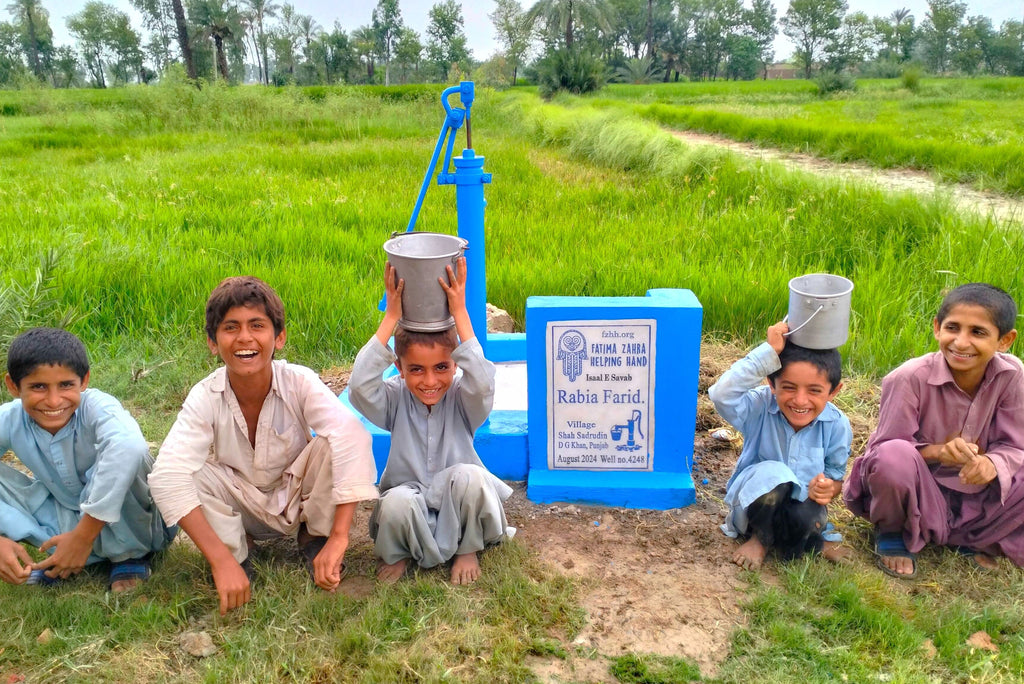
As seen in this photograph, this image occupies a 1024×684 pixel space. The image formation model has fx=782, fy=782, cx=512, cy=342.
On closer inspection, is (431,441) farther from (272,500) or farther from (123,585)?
(123,585)

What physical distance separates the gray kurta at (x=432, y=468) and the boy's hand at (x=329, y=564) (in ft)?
0.49

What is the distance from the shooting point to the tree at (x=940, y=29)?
48688mm

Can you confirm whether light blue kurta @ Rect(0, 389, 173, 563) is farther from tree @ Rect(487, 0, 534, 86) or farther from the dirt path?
tree @ Rect(487, 0, 534, 86)

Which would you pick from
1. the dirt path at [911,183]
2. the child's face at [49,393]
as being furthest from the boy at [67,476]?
the dirt path at [911,183]

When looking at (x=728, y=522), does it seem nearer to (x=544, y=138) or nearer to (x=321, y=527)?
(x=321, y=527)

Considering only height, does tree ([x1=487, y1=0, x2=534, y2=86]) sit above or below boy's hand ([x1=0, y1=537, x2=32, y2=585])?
above

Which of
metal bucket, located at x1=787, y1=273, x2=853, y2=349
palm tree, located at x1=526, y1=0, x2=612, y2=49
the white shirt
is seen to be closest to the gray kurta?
the white shirt

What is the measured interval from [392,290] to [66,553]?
3.88 feet

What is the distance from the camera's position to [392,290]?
219 cm

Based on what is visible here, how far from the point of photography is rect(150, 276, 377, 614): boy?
215 cm

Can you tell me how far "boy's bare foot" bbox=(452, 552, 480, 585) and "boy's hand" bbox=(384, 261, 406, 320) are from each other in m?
0.76

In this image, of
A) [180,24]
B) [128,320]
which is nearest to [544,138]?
[128,320]

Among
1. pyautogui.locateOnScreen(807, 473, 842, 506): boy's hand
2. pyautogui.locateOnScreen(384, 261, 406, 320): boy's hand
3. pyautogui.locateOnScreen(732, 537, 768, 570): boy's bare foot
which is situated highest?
pyautogui.locateOnScreen(384, 261, 406, 320): boy's hand

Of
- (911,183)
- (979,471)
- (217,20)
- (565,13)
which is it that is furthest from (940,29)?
(979,471)
